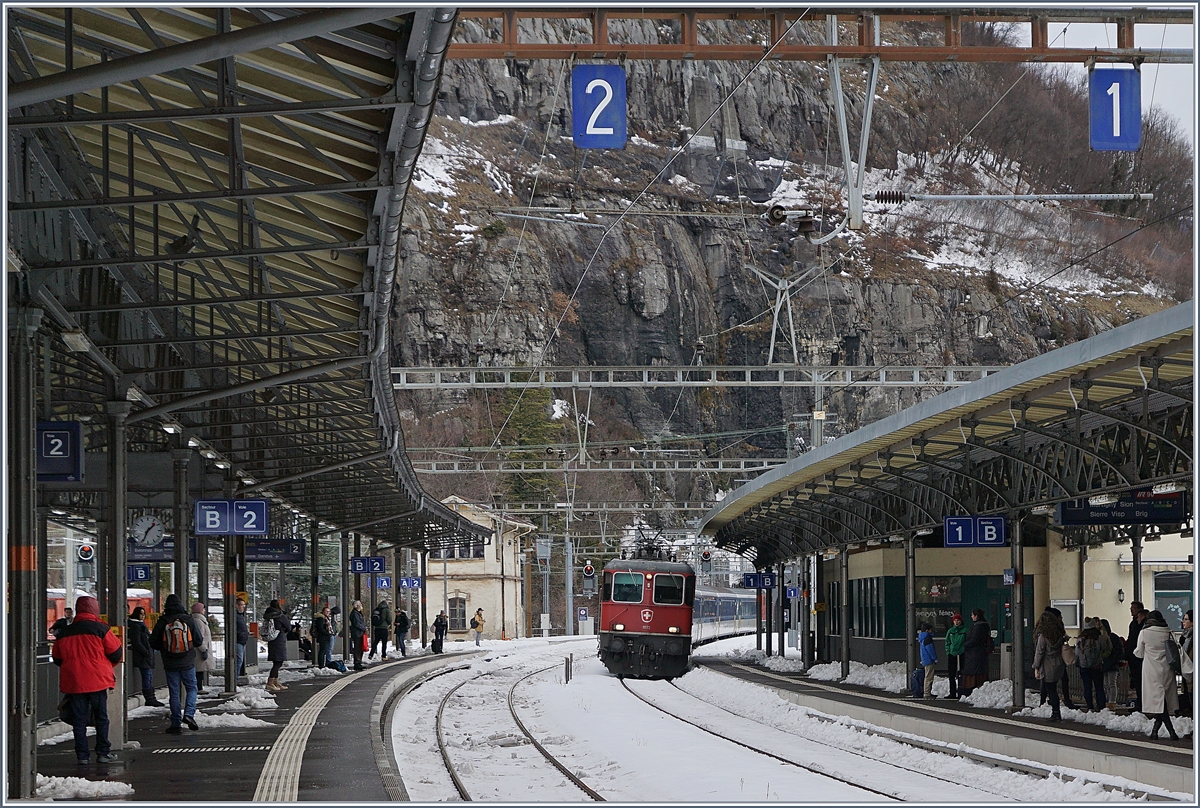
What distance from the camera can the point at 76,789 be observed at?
11.6 metres

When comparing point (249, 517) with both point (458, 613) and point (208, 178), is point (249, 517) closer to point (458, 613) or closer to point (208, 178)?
point (208, 178)

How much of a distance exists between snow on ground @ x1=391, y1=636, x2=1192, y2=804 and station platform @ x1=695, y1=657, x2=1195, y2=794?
1.43 feet

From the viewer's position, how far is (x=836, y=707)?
74.5 feet

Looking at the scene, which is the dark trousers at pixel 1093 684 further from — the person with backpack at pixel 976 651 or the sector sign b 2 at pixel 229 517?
the sector sign b 2 at pixel 229 517

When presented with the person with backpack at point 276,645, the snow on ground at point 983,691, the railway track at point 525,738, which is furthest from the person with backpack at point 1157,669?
the person with backpack at point 276,645

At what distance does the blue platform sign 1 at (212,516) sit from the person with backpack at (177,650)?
326cm

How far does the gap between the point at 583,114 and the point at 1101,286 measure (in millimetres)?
101163

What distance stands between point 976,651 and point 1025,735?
624 cm

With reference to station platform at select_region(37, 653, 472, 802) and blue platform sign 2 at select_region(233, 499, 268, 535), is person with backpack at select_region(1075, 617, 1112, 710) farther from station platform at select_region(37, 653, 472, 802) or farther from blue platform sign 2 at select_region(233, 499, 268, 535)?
blue platform sign 2 at select_region(233, 499, 268, 535)

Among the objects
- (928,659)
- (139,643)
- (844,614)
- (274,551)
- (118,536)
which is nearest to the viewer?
(118,536)

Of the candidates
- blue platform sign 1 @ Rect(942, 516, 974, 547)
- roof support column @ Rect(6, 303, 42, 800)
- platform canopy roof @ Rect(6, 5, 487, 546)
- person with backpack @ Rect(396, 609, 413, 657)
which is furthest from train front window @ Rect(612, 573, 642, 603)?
roof support column @ Rect(6, 303, 42, 800)

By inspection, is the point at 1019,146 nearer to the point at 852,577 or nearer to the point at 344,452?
the point at 852,577

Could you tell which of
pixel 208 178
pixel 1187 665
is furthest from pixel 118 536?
pixel 1187 665

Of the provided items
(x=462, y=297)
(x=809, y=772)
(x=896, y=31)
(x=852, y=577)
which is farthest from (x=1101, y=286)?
(x=809, y=772)
